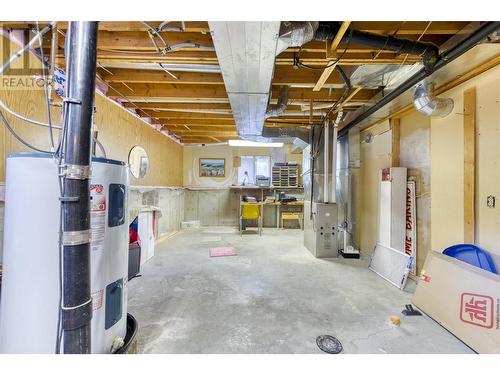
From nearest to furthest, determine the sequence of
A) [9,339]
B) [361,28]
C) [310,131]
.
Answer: [9,339]
[361,28]
[310,131]

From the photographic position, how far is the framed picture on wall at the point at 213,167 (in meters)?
6.66

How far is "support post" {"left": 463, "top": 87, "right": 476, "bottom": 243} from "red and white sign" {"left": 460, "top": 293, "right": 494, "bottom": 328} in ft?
1.76

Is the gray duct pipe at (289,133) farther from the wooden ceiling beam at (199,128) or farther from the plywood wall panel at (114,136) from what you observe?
the plywood wall panel at (114,136)

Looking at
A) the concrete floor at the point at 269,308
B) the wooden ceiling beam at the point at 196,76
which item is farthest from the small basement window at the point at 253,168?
the wooden ceiling beam at the point at 196,76

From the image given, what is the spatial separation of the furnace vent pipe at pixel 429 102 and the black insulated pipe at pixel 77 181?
260 cm

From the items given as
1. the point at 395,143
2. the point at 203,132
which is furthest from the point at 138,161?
the point at 395,143

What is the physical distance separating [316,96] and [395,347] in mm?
2866

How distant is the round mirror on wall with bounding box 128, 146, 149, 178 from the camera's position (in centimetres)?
359

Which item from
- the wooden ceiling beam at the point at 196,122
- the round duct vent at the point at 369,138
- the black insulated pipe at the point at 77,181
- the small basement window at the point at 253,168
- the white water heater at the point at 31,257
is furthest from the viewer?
the small basement window at the point at 253,168

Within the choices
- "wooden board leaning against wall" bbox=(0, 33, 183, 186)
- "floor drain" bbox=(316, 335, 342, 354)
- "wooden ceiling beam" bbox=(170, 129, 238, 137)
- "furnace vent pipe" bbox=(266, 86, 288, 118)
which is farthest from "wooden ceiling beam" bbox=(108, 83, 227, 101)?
"floor drain" bbox=(316, 335, 342, 354)

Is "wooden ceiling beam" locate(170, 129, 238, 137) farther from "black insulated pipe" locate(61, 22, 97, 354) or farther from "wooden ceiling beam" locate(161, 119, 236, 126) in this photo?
"black insulated pipe" locate(61, 22, 97, 354)
